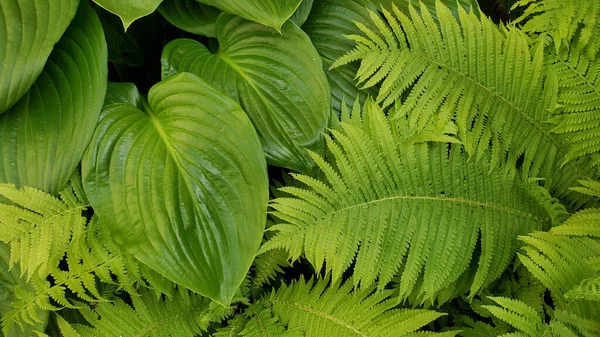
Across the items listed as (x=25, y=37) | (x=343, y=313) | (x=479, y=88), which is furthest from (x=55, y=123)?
(x=479, y=88)

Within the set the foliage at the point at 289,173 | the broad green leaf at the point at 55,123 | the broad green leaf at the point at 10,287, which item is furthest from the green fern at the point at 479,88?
the broad green leaf at the point at 10,287

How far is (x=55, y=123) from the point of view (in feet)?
3.73

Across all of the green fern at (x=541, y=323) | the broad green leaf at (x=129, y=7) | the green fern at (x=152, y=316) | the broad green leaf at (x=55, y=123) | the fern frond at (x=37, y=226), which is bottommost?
the green fern at (x=152, y=316)

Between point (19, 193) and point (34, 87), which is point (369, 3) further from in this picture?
point (19, 193)

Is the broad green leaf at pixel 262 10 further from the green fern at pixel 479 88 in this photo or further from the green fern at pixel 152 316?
the green fern at pixel 152 316

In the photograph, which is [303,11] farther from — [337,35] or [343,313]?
[343,313]

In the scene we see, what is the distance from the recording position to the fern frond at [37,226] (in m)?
1.07

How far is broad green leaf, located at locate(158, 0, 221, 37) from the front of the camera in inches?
52.3

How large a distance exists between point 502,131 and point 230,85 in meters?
0.67

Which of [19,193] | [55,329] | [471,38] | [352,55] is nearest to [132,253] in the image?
[19,193]

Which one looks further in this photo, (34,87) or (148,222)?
(34,87)

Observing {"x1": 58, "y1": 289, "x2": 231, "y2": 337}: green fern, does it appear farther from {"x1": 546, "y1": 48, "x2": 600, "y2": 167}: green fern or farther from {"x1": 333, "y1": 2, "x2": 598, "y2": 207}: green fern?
{"x1": 546, "y1": 48, "x2": 600, "y2": 167}: green fern

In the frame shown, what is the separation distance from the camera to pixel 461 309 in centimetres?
129

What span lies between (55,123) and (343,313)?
2.60 ft
